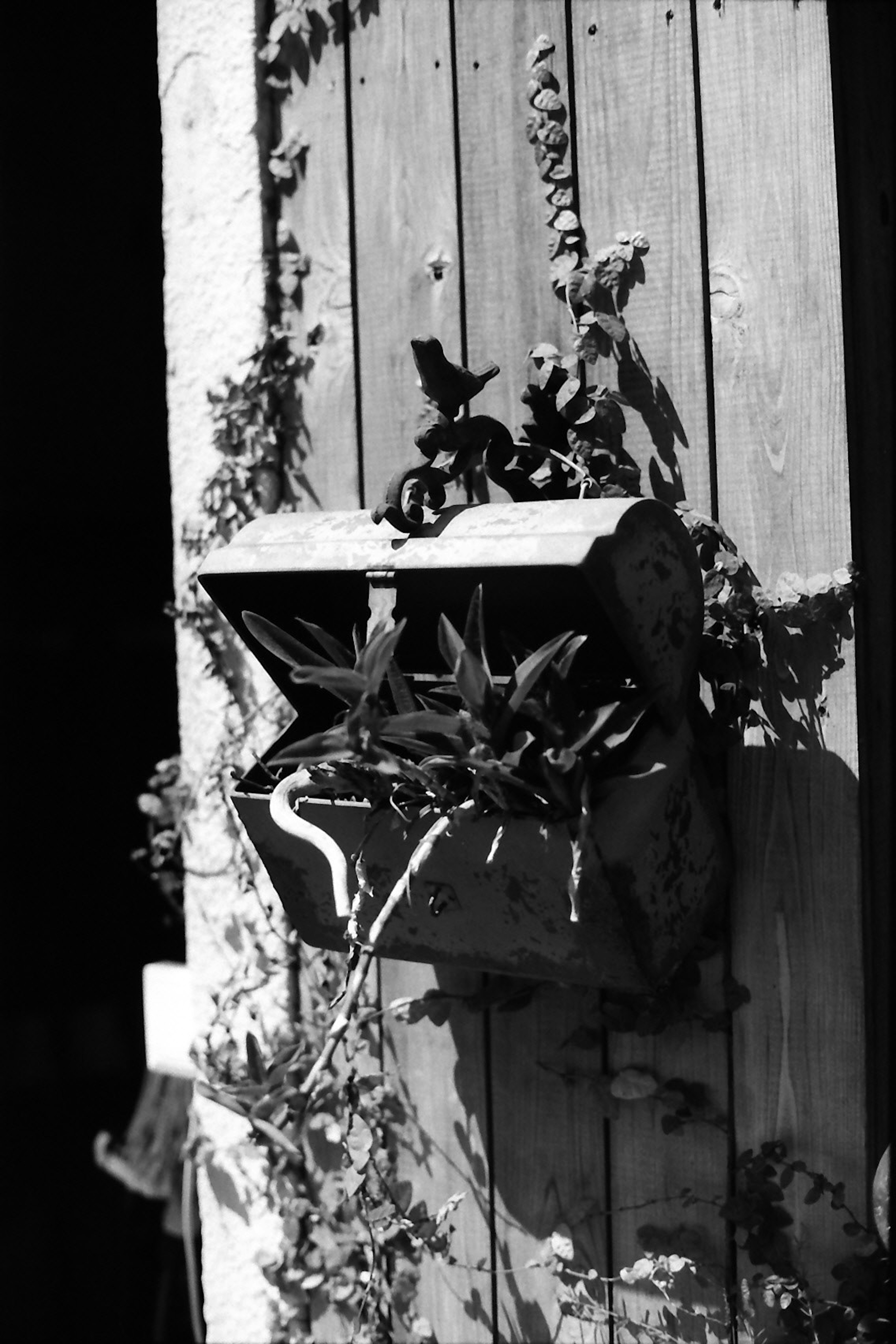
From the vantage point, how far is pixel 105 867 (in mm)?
3146

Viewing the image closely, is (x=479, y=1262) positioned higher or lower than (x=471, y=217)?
lower

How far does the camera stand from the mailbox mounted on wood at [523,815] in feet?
3.97

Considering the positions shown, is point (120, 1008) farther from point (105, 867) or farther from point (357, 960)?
point (357, 960)

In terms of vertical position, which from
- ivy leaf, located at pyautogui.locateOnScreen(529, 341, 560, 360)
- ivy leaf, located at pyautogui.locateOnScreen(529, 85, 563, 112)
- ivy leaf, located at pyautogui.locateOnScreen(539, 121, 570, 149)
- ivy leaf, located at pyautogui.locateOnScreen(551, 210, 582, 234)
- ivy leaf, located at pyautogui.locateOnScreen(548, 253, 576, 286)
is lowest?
ivy leaf, located at pyautogui.locateOnScreen(529, 341, 560, 360)

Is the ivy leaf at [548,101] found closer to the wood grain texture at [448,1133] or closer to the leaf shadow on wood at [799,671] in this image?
the leaf shadow on wood at [799,671]

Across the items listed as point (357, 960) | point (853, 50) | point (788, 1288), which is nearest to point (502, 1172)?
point (788, 1288)

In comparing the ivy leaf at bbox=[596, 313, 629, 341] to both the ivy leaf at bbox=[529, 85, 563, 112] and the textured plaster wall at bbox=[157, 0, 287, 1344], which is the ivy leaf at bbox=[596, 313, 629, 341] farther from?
the textured plaster wall at bbox=[157, 0, 287, 1344]

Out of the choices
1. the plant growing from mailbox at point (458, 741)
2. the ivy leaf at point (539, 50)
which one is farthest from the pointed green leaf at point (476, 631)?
the ivy leaf at point (539, 50)

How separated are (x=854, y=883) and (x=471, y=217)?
1.09 metres

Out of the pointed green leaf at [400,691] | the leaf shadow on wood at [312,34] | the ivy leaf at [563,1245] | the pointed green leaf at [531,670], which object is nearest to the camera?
the pointed green leaf at [531,670]

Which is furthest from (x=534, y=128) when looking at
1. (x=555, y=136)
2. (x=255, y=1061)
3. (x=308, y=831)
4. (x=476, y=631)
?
(x=255, y=1061)

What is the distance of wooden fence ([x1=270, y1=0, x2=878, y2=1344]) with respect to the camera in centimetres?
145

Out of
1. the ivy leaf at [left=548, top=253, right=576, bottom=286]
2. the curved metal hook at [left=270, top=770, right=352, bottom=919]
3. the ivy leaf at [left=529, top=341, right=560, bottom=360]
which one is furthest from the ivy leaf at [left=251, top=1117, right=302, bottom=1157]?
the ivy leaf at [left=548, top=253, right=576, bottom=286]

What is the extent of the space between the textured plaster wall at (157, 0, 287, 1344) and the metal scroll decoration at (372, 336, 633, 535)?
51 cm
